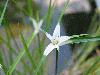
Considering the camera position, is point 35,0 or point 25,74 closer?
point 25,74

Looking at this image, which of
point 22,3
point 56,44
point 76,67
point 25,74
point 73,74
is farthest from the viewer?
point 22,3

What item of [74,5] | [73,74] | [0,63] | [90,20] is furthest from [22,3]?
[0,63]

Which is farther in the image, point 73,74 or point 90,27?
point 90,27

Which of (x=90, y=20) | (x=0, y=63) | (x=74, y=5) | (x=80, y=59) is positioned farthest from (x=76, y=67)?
(x=0, y=63)

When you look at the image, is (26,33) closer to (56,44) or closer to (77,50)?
(77,50)

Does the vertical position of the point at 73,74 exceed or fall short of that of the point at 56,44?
it falls short

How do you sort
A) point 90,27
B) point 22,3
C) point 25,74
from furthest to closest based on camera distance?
point 22,3 < point 90,27 < point 25,74

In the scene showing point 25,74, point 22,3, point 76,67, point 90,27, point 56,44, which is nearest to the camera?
point 56,44

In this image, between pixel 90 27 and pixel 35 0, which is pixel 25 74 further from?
pixel 35 0

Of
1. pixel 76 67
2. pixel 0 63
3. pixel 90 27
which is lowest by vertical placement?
pixel 76 67
